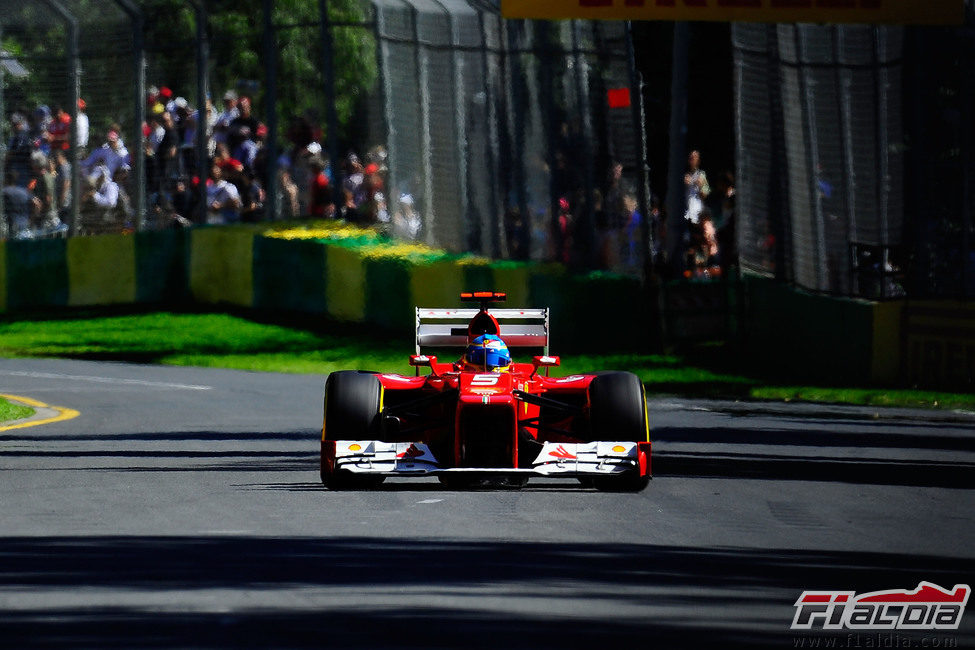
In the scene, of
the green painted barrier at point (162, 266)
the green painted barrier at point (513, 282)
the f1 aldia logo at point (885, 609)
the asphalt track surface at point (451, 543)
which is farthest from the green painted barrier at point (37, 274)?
the f1 aldia logo at point (885, 609)

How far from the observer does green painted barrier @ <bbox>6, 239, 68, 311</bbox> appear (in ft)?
88.1

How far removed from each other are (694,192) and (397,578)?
54.2ft

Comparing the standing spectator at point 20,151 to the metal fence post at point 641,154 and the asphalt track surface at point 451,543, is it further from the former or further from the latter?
the asphalt track surface at point 451,543

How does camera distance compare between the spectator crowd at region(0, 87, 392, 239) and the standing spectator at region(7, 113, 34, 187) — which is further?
the standing spectator at region(7, 113, 34, 187)

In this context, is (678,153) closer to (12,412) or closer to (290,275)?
(290,275)

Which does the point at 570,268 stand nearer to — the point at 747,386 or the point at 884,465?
Result: the point at 747,386

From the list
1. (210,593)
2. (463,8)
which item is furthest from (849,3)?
(210,593)

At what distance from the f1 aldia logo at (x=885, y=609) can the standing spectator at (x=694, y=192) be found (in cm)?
1618

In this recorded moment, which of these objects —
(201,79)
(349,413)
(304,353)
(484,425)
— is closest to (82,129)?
(201,79)

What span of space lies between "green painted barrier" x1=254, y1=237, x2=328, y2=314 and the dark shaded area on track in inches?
634

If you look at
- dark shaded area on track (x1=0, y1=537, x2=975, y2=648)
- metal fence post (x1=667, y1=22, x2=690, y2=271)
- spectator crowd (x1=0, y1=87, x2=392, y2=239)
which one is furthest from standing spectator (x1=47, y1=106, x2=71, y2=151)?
dark shaded area on track (x1=0, y1=537, x2=975, y2=648)

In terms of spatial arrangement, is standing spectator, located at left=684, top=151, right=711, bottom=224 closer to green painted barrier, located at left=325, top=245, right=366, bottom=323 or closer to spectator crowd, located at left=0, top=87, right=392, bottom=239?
green painted barrier, located at left=325, top=245, right=366, bottom=323

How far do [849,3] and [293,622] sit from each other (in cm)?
1639

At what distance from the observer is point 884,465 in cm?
1382
